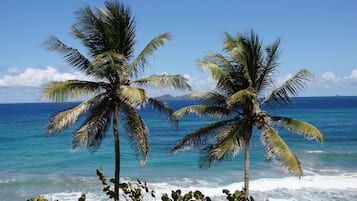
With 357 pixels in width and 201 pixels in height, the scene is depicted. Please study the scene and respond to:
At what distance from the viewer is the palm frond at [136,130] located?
11.5 meters

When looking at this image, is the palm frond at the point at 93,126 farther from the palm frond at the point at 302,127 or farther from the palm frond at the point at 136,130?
the palm frond at the point at 302,127

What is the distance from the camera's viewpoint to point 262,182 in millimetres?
22469

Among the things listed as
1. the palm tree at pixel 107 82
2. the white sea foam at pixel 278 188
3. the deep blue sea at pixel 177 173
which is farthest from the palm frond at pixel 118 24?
the white sea foam at pixel 278 188

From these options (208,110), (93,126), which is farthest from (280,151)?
(93,126)

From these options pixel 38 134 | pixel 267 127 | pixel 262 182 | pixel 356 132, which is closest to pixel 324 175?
→ pixel 262 182

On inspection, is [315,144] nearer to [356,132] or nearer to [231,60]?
[356,132]

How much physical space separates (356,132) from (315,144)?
1172cm

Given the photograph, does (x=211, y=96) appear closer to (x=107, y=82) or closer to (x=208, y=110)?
(x=208, y=110)

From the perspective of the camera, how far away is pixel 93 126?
37.1ft

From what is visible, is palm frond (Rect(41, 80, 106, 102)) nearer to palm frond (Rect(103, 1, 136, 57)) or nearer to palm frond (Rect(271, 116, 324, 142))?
palm frond (Rect(103, 1, 136, 57))

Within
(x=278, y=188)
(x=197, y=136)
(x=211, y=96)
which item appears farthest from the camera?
(x=278, y=188)

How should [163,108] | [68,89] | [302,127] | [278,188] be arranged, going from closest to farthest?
[68,89] < [302,127] < [163,108] < [278,188]

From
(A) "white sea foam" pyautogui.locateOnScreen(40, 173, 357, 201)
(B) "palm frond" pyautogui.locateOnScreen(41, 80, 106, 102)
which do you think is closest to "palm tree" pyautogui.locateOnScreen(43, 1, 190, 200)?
(B) "palm frond" pyautogui.locateOnScreen(41, 80, 106, 102)

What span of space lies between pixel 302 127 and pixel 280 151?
1.07m
